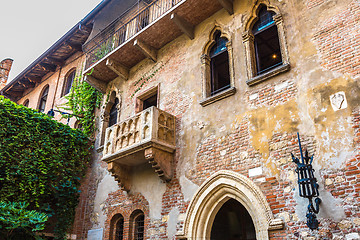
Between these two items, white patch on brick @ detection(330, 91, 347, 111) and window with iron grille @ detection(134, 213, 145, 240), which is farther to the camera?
window with iron grille @ detection(134, 213, 145, 240)

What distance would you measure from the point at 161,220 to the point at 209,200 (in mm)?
1574

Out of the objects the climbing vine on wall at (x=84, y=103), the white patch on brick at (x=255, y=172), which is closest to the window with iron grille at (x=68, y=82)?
the climbing vine on wall at (x=84, y=103)

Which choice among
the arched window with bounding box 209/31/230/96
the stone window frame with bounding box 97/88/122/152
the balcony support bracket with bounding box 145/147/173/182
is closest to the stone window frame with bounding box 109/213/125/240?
the balcony support bracket with bounding box 145/147/173/182

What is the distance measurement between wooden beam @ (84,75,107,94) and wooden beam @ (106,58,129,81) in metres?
1.19

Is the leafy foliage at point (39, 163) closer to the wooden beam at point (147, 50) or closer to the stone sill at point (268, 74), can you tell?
the wooden beam at point (147, 50)

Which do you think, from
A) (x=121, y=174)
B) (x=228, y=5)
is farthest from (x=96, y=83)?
(x=228, y=5)

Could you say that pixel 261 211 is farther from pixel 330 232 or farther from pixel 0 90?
pixel 0 90

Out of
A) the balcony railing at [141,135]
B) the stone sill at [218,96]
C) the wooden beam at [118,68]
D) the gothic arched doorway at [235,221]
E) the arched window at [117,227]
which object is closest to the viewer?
the stone sill at [218,96]

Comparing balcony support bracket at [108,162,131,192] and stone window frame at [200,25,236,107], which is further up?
stone window frame at [200,25,236,107]

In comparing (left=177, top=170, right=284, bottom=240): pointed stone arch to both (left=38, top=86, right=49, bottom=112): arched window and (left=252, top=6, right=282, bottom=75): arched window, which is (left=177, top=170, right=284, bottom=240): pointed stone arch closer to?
(left=252, top=6, right=282, bottom=75): arched window

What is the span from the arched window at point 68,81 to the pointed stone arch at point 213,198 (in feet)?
34.8

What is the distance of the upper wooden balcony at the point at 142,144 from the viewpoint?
812 centimetres

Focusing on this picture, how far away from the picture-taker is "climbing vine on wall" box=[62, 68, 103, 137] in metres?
12.3

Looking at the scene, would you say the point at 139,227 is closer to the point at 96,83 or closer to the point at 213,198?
the point at 213,198
